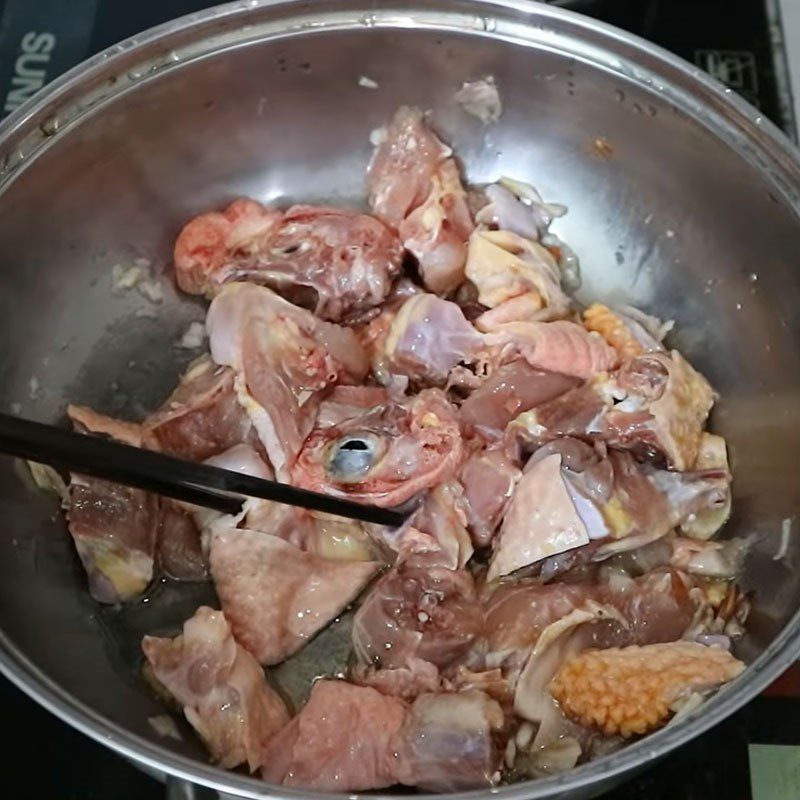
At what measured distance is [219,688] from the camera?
4.23ft

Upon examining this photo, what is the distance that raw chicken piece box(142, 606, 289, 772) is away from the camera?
127 centimetres

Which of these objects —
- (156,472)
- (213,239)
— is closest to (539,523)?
(156,472)

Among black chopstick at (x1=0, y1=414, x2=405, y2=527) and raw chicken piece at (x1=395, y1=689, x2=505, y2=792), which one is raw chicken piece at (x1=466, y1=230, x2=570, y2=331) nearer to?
black chopstick at (x1=0, y1=414, x2=405, y2=527)

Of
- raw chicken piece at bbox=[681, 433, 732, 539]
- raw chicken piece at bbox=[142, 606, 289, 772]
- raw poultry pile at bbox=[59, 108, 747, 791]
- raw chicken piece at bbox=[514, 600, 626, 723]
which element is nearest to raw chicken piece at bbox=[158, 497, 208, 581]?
raw poultry pile at bbox=[59, 108, 747, 791]

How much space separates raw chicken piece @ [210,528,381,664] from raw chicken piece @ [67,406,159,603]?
10 centimetres

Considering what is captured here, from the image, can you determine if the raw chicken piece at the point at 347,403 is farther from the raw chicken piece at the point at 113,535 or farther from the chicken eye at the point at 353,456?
the raw chicken piece at the point at 113,535

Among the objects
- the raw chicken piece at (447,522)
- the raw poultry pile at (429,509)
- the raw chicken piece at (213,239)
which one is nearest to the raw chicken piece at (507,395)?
the raw poultry pile at (429,509)

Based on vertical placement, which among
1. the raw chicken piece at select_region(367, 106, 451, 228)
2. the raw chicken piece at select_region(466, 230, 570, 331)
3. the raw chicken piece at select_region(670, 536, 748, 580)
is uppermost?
the raw chicken piece at select_region(367, 106, 451, 228)

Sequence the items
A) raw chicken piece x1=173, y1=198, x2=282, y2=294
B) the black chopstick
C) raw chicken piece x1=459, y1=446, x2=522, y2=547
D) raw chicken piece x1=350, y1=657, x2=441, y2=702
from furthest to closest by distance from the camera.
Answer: raw chicken piece x1=173, y1=198, x2=282, y2=294, raw chicken piece x1=459, y1=446, x2=522, y2=547, raw chicken piece x1=350, y1=657, x2=441, y2=702, the black chopstick

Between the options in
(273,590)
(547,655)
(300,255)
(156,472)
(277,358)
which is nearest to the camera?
(156,472)

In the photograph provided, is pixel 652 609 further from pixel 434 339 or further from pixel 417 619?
pixel 434 339

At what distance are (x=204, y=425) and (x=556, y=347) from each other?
546 mm

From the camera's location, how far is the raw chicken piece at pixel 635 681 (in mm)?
1223

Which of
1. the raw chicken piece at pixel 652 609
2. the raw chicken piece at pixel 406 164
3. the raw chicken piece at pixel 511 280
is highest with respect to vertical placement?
the raw chicken piece at pixel 406 164
